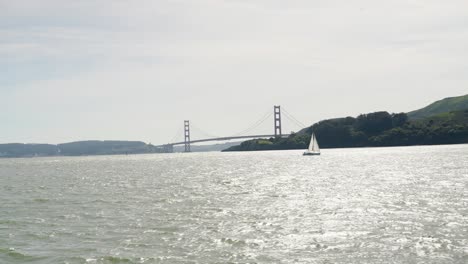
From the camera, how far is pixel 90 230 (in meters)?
26.8

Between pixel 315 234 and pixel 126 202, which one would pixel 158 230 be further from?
pixel 126 202

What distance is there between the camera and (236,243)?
75.7ft

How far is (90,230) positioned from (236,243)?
Result: 319 inches

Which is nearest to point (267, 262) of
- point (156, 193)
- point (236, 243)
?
point (236, 243)

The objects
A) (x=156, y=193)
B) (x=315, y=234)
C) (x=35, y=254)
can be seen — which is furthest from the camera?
(x=156, y=193)

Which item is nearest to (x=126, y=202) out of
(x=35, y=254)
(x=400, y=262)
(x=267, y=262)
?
(x=35, y=254)

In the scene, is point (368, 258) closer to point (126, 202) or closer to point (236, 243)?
point (236, 243)

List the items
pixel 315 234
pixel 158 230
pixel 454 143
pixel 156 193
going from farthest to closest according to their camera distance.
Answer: pixel 454 143
pixel 156 193
pixel 158 230
pixel 315 234

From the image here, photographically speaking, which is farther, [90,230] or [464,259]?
[90,230]

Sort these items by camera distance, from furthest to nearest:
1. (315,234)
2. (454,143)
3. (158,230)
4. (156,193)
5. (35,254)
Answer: (454,143) → (156,193) → (158,230) → (315,234) → (35,254)

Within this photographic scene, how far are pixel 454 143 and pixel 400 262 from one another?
193495 millimetres

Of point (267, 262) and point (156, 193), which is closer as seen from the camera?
point (267, 262)

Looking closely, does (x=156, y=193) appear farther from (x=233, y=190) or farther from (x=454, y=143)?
(x=454, y=143)

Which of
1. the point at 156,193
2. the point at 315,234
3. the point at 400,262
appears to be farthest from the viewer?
the point at 156,193
